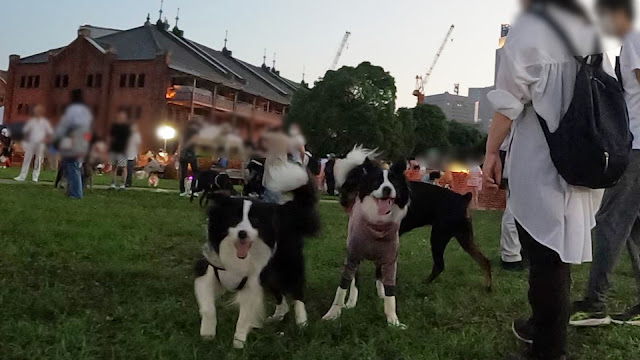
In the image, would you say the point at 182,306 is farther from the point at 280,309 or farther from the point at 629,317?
the point at 629,317

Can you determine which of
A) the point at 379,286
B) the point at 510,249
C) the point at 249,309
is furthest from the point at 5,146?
the point at 510,249

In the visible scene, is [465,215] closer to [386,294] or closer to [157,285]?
[386,294]

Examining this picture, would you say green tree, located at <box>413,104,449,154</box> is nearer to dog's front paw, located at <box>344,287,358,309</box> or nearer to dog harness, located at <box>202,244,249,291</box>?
dog's front paw, located at <box>344,287,358,309</box>

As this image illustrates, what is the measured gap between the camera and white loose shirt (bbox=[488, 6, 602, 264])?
2.58 m

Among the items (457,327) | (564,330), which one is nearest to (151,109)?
(564,330)

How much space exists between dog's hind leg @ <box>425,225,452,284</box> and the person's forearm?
2.68 meters

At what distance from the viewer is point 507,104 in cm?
261

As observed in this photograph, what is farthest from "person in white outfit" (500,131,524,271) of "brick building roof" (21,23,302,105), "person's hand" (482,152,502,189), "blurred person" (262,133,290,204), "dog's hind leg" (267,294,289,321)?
"brick building roof" (21,23,302,105)

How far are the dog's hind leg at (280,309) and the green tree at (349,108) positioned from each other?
114 cm

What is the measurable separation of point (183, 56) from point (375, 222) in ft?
7.59

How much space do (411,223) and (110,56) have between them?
3830 millimetres

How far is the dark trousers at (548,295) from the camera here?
108 inches

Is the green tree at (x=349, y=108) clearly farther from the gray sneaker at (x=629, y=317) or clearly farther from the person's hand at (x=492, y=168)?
the gray sneaker at (x=629, y=317)

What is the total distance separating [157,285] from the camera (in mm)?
4480
